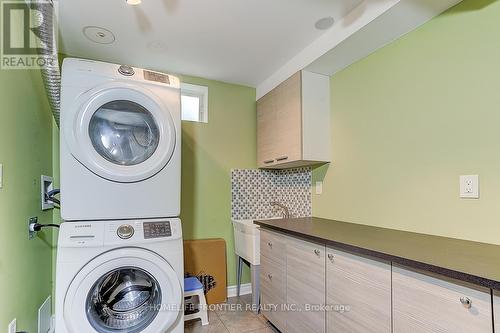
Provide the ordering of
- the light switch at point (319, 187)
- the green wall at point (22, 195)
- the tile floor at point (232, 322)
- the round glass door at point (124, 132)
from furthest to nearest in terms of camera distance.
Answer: the light switch at point (319, 187), the tile floor at point (232, 322), the round glass door at point (124, 132), the green wall at point (22, 195)

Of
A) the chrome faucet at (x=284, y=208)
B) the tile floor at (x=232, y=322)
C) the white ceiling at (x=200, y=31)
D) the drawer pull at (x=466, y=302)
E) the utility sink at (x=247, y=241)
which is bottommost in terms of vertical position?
the tile floor at (x=232, y=322)

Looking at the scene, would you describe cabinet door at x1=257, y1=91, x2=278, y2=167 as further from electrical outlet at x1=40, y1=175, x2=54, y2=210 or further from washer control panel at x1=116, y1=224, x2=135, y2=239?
electrical outlet at x1=40, y1=175, x2=54, y2=210

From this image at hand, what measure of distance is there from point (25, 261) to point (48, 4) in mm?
1425

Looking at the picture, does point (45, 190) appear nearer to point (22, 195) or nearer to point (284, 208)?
point (22, 195)

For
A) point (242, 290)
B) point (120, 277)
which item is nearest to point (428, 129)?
point (120, 277)

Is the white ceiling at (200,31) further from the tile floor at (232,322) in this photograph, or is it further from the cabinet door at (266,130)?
the tile floor at (232,322)

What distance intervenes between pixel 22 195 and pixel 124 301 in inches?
33.2

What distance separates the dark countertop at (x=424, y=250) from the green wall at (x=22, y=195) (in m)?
1.51

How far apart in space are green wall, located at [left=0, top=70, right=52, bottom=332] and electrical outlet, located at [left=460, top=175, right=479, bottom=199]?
227 cm

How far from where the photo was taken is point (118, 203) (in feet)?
5.09

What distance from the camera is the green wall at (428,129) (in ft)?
4.35

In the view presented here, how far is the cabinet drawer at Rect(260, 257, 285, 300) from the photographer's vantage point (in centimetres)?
190

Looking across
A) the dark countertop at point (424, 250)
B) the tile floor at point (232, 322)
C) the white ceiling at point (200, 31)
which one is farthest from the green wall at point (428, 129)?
the tile floor at point (232, 322)

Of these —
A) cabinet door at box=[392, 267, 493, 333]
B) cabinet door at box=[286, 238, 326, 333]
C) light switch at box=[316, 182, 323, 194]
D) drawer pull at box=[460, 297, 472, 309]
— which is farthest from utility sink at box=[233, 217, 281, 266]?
drawer pull at box=[460, 297, 472, 309]
